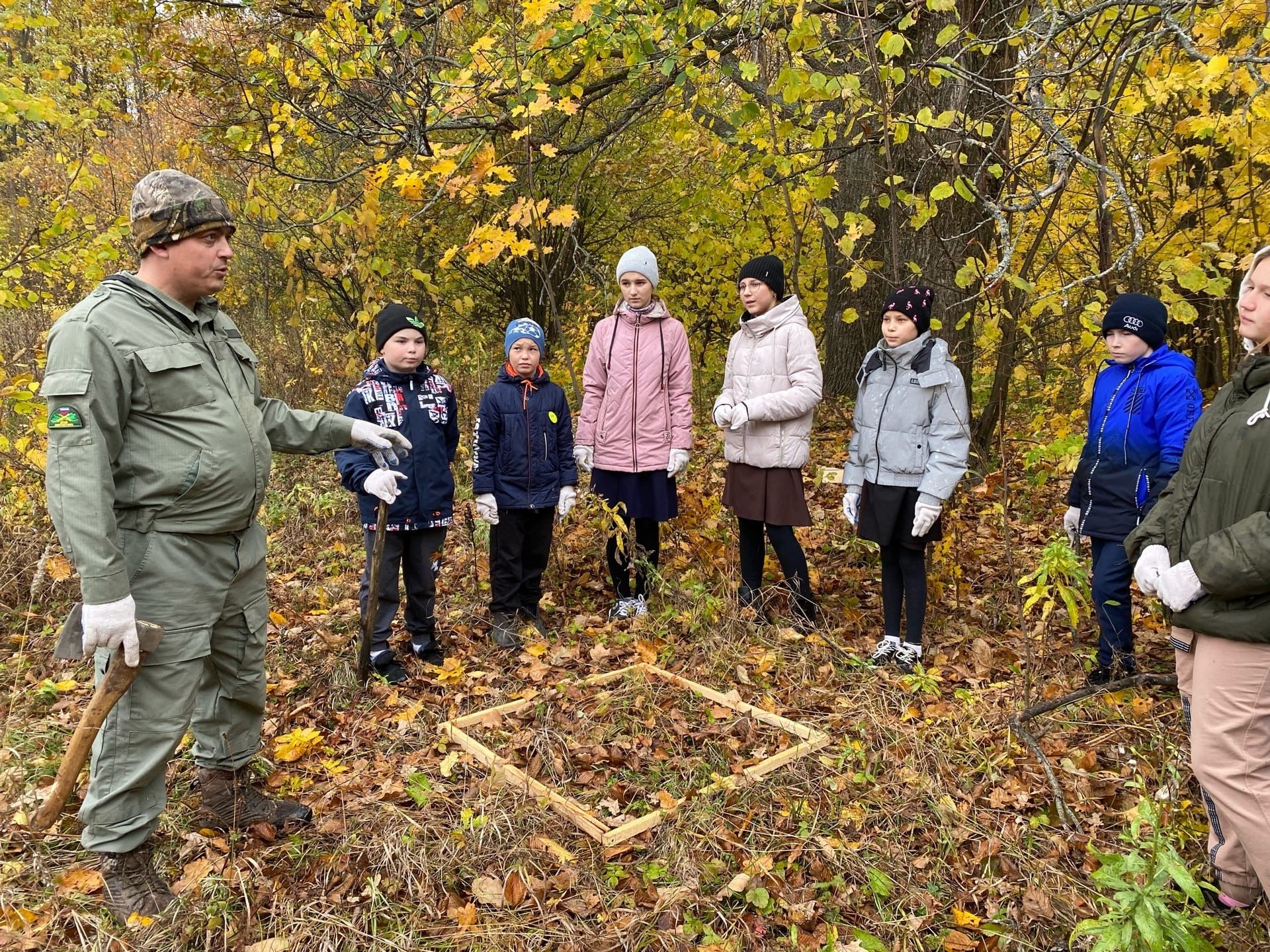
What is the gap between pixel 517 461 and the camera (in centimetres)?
475

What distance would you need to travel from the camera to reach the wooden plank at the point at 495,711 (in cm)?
379

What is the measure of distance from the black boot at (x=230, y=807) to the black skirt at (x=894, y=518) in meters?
3.02

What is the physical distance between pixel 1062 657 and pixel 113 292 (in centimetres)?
459

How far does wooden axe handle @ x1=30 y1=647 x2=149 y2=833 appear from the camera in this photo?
→ 2.36 metres

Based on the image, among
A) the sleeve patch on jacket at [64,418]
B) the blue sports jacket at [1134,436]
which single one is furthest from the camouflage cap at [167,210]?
the blue sports jacket at [1134,436]

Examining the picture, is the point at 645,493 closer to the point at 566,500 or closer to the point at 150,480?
the point at 566,500

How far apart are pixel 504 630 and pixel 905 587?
90.6 inches

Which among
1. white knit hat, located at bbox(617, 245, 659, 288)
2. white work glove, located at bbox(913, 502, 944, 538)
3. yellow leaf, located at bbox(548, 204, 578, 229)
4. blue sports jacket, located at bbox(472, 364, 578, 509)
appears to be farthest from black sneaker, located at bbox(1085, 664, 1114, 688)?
yellow leaf, located at bbox(548, 204, 578, 229)

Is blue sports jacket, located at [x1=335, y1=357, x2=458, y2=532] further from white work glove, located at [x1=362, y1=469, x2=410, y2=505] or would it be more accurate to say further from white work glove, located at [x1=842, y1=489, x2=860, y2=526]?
white work glove, located at [x1=842, y1=489, x2=860, y2=526]

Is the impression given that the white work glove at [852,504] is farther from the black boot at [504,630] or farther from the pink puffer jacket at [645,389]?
the black boot at [504,630]

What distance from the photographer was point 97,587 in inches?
92.3

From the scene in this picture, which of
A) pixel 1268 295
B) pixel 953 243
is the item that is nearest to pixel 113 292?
pixel 1268 295

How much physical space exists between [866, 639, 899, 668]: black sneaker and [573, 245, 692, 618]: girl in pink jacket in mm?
1441

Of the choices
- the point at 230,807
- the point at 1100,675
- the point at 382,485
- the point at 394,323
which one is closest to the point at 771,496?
the point at 1100,675
